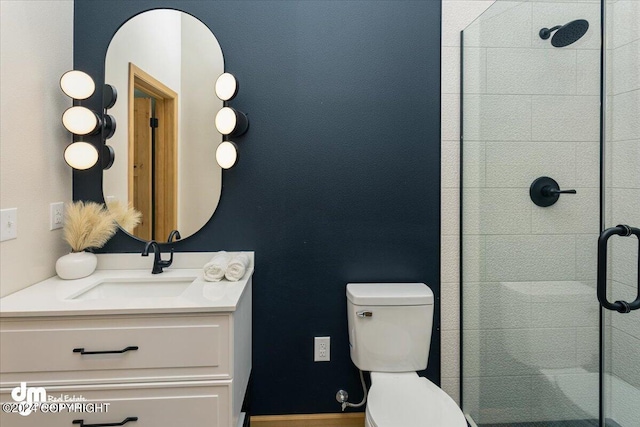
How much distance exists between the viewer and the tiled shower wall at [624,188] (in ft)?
4.23

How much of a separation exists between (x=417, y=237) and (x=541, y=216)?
651 mm

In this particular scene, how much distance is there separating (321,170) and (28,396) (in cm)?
139

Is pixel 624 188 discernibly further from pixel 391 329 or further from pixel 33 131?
pixel 33 131

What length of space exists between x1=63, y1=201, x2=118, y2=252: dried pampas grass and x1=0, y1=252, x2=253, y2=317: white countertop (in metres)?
0.14

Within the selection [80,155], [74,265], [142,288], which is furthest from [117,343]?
[80,155]

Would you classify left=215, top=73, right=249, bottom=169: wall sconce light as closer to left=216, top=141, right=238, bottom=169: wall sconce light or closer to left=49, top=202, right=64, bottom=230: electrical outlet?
left=216, top=141, right=238, bottom=169: wall sconce light

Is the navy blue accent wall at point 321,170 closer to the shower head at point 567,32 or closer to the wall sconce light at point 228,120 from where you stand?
the wall sconce light at point 228,120

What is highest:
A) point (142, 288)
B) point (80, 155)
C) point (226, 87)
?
point (226, 87)

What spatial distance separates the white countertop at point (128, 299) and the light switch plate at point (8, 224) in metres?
0.21

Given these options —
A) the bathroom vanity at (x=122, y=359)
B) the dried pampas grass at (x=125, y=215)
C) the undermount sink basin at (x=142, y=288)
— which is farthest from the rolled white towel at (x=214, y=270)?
the dried pampas grass at (x=125, y=215)

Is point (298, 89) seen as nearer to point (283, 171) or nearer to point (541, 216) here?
point (283, 171)

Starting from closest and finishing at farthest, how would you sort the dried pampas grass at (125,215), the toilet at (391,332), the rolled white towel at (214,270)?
the rolled white towel at (214,270)
the toilet at (391,332)
the dried pampas grass at (125,215)

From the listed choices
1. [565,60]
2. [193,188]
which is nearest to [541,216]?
[565,60]

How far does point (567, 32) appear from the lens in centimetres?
136
